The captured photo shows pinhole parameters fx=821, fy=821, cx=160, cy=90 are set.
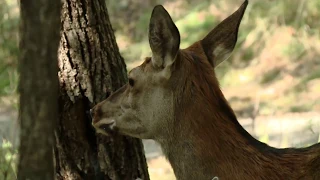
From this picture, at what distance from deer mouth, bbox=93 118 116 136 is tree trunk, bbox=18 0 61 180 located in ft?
6.62

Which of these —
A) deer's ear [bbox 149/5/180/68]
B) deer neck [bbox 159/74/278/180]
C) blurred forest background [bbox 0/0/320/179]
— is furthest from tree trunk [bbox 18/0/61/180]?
blurred forest background [bbox 0/0/320/179]

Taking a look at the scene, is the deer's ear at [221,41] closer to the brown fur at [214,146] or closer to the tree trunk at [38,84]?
the brown fur at [214,146]

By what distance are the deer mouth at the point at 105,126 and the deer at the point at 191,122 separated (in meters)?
0.08

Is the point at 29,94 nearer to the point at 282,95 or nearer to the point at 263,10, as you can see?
the point at 282,95

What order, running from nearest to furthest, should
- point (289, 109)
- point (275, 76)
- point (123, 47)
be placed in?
1. point (289, 109)
2. point (275, 76)
3. point (123, 47)

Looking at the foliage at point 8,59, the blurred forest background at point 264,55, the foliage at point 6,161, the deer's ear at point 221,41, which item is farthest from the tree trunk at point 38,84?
the blurred forest background at point 264,55

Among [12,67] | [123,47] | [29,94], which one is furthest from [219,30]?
[123,47]

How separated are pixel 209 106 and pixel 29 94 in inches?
77.8

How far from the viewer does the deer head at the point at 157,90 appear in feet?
14.6

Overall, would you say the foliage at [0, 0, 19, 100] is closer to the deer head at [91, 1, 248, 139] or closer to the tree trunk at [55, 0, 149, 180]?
the tree trunk at [55, 0, 149, 180]

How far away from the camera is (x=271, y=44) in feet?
36.8

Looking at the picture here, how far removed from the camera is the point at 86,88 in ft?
17.1

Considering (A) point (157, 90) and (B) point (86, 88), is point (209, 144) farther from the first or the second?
(B) point (86, 88)

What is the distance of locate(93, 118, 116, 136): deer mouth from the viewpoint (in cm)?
492
